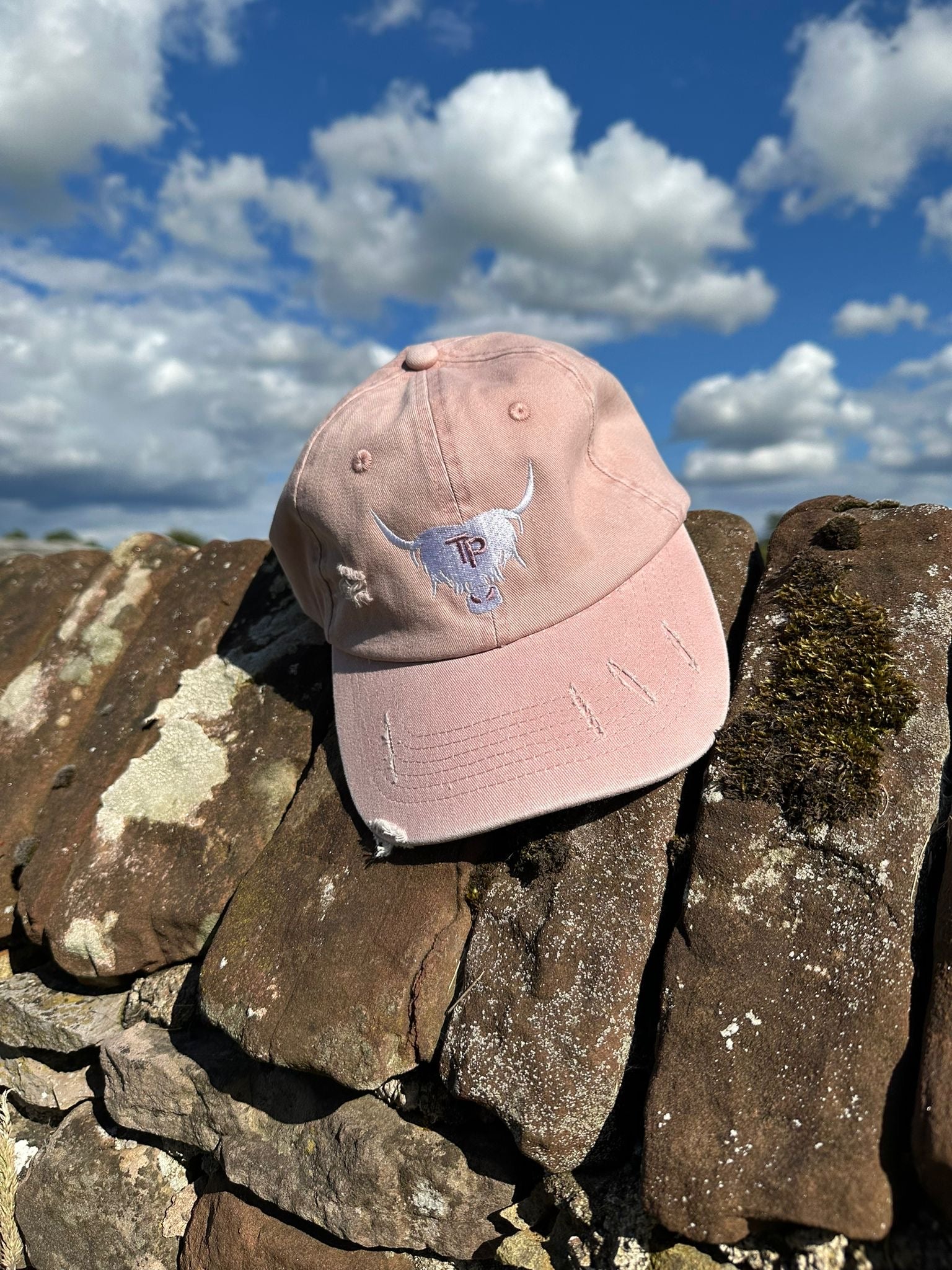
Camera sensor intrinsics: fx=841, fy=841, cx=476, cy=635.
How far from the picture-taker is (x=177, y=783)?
122 inches

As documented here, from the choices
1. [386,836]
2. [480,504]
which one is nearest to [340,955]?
[386,836]

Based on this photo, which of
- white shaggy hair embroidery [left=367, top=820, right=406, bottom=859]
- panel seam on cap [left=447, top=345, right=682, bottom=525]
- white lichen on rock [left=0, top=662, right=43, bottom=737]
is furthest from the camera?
white lichen on rock [left=0, top=662, right=43, bottom=737]

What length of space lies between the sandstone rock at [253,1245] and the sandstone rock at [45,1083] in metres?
0.69

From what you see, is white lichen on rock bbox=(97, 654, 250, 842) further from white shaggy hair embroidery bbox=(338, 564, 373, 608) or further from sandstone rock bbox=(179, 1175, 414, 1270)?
sandstone rock bbox=(179, 1175, 414, 1270)

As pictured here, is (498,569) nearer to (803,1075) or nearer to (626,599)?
(626,599)

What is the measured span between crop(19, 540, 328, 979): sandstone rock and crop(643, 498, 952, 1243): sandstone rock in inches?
60.7

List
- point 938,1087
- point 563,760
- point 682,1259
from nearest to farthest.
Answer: point 938,1087 < point 682,1259 < point 563,760

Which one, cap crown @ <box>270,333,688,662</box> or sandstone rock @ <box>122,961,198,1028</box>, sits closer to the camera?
cap crown @ <box>270,333,688,662</box>

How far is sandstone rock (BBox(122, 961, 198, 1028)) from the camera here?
2.80m

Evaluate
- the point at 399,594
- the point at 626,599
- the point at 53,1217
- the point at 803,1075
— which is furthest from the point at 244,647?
the point at 803,1075

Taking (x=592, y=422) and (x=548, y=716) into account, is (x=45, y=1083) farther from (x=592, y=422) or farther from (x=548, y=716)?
(x=592, y=422)

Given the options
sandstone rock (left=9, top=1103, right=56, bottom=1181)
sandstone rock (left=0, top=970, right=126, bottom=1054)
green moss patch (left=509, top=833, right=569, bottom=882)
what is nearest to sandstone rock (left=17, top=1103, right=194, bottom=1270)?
sandstone rock (left=9, top=1103, right=56, bottom=1181)

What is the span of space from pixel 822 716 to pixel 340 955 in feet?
4.95

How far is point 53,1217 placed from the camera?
9.11 ft
